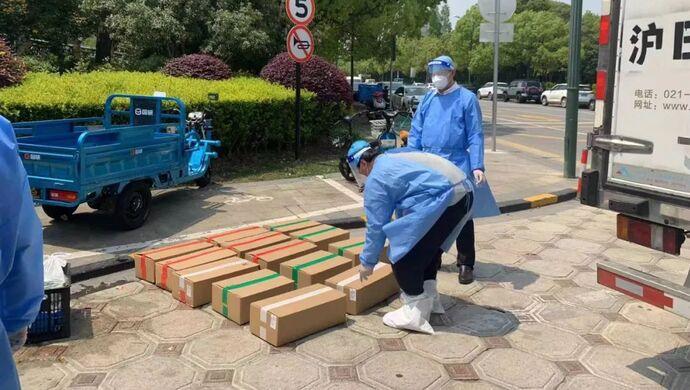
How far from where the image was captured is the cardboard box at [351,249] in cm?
505

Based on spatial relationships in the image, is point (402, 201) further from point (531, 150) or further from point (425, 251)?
point (531, 150)

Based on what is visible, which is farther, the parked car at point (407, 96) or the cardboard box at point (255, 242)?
the parked car at point (407, 96)

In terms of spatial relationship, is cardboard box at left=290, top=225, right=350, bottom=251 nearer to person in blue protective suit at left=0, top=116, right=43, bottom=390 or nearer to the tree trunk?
person in blue protective suit at left=0, top=116, right=43, bottom=390

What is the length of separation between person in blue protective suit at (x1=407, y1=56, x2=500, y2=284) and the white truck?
105cm

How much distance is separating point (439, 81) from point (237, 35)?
10.1m

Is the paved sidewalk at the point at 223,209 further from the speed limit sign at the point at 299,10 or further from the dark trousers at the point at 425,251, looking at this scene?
the dark trousers at the point at 425,251

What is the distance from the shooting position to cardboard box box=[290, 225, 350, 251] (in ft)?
17.6

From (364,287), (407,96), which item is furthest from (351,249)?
(407,96)

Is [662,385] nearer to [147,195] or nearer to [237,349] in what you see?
[237,349]

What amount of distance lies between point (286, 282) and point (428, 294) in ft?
3.41

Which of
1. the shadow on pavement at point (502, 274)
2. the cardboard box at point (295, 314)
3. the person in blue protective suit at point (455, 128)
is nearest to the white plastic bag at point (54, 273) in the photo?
the cardboard box at point (295, 314)

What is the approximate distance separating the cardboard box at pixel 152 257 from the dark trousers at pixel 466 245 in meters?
2.17

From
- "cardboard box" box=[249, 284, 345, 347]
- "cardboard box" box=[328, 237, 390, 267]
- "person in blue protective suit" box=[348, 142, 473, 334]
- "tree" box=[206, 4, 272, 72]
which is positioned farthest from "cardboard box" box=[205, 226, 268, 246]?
"tree" box=[206, 4, 272, 72]

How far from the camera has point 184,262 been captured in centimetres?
478
